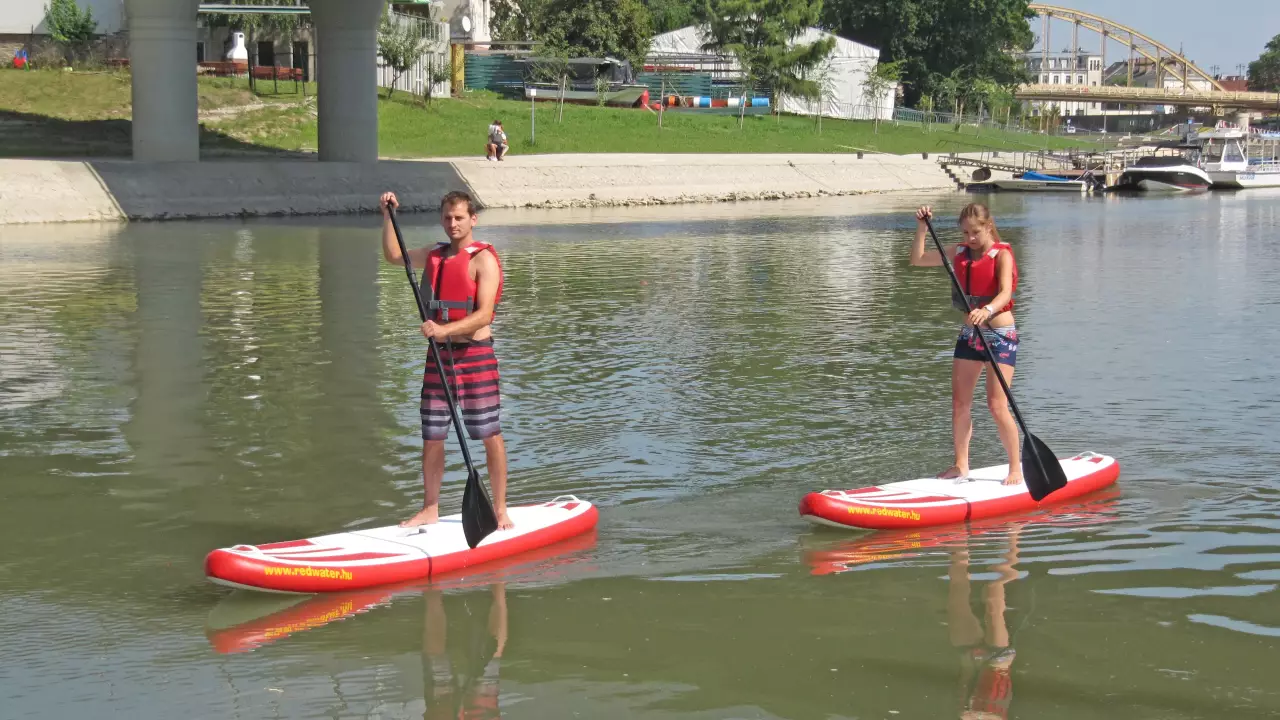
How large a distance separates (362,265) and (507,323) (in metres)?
7.28

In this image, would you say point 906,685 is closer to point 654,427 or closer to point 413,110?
point 654,427

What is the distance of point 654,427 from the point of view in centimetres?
1147

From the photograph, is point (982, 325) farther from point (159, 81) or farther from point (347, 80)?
point (347, 80)

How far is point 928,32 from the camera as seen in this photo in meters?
102

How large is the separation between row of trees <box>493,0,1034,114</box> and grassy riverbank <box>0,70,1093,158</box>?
1334cm

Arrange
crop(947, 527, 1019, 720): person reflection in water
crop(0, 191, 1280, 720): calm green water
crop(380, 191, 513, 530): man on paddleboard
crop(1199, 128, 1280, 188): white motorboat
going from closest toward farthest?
1. crop(947, 527, 1019, 720): person reflection in water
2. crop(0, 191, 1280, 720): calm green water
3. crop(380, 191, 513, 530): man on paddleboard
4. crop(1199, 128, 1280, 188): white motorboat

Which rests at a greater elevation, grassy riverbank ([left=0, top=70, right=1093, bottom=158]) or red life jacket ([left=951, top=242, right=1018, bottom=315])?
grassy riverbank ([left=0, top=70, right=1093, bottom=158])

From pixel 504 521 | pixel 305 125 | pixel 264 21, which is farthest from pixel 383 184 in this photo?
pixel 504 521

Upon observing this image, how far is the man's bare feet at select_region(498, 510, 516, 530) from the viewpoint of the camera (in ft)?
26.6

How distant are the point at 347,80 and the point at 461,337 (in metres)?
36.5

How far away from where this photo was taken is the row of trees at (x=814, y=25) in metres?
79.4

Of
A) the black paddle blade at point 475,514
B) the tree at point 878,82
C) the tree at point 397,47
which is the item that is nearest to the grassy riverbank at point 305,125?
the tree at point 397,47

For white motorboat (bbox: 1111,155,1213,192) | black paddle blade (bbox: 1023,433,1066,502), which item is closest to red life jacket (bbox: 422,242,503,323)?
black paddle blade (bbox: 1023,433,1066,502)

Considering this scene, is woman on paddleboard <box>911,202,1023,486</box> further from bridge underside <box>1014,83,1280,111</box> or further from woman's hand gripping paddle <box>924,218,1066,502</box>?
bridge underside <box>1014,83,1280,111</box>
